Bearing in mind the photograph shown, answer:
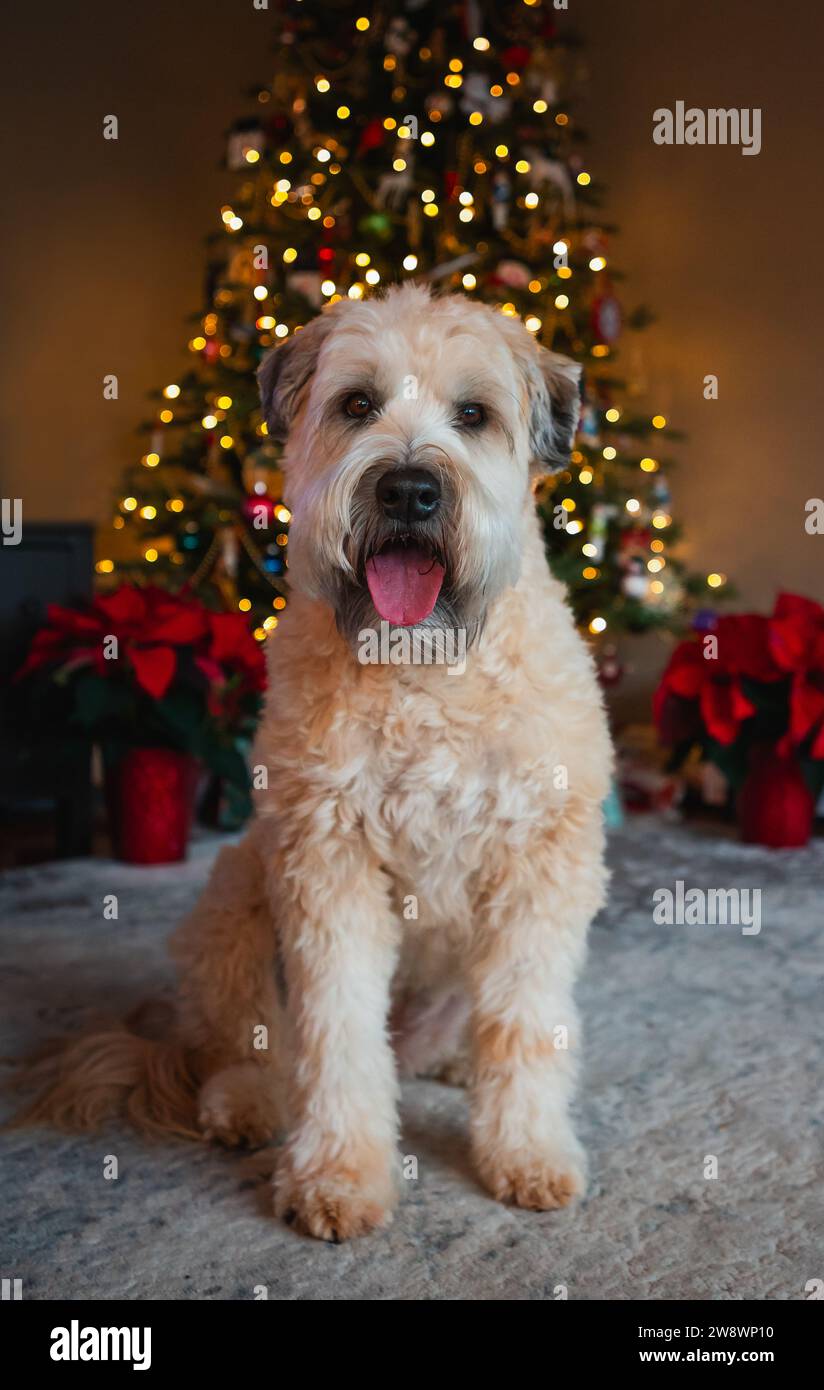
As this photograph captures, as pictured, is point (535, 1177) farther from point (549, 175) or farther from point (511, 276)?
point (549, 175)

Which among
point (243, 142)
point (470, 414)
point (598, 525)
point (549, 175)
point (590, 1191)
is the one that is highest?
point (243, 142)

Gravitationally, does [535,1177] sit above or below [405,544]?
below

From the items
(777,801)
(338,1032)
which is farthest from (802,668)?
(338,1032)

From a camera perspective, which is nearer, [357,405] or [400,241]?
[357,405]

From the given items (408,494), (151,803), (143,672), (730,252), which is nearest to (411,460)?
(408,494)

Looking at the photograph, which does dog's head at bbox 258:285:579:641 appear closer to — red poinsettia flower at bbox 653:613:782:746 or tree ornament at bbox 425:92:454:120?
red poinsettia flower at bbox 653:613:782:746

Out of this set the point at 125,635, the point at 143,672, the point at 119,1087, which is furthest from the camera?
the point at 125,635

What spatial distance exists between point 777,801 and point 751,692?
0.37 m

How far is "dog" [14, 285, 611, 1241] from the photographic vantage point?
5.60 feet

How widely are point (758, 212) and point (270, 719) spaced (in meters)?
4.39

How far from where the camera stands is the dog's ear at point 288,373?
182cm

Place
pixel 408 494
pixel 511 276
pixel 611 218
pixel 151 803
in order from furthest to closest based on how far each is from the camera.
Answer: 1. pixel 611 218
2. pixel 511 276
3. pixel 151 803
4. pixel 408 494

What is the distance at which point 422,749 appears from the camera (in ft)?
5.71
